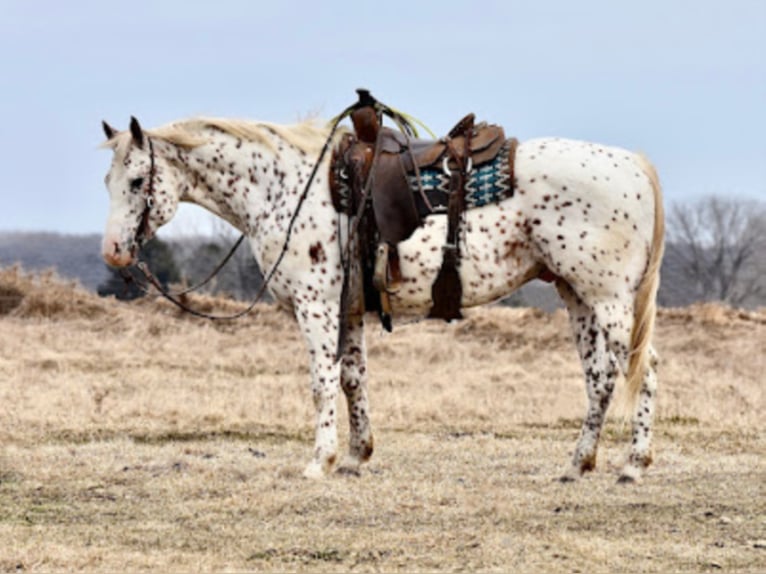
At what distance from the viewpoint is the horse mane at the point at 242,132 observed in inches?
381

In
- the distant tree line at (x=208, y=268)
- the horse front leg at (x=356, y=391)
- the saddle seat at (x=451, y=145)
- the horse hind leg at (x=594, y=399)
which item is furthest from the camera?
the distant tree line at (x=208, y=268)

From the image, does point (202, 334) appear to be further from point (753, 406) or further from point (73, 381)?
point (753, 406)

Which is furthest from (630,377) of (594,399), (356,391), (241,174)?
(241,174)

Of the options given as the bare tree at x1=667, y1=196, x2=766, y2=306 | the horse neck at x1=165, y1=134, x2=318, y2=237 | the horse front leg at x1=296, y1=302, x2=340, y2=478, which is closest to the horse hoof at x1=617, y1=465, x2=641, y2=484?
the horse front leg at x1=296, y1=302, x2=340, y2=478

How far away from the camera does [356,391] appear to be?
9.62 meters

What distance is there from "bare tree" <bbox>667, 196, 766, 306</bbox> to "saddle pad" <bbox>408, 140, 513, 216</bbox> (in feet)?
216

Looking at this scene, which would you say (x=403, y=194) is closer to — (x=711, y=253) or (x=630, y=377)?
(x=630, y=377)

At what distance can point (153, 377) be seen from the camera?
17.6 meters

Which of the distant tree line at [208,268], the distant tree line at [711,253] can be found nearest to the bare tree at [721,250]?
the distant tree line at [711,253]

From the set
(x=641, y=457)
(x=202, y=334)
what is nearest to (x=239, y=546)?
(x=641, y=457)

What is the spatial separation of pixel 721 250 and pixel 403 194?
71576 mm

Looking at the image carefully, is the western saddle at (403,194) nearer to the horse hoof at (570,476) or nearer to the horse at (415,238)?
the horse at (415,238)

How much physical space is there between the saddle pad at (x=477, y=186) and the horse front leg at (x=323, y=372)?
107cm

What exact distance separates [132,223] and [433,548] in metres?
3.95
